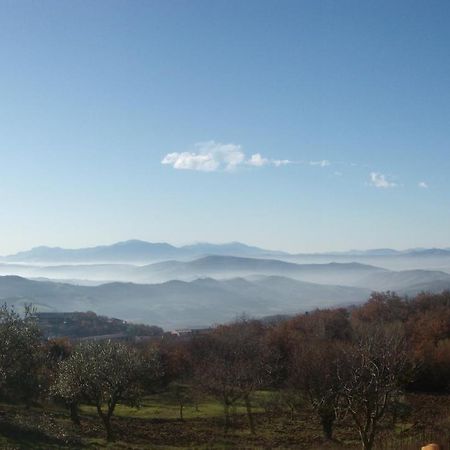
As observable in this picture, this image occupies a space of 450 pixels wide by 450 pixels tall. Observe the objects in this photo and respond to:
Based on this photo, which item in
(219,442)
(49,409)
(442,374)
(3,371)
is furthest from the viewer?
(442,374)

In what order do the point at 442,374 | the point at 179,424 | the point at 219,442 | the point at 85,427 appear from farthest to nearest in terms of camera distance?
the point at 442,374 < the point at 179,424 < the point at 85,427 < the point at 219,442

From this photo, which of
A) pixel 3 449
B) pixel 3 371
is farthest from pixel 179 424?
pixel 3 449

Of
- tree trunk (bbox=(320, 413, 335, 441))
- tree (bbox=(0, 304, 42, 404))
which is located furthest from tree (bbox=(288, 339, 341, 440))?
tree (bbox=(0, 304, 42, 404))

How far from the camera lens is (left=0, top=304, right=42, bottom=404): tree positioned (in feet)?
85.9

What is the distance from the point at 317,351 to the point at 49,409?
881 inches

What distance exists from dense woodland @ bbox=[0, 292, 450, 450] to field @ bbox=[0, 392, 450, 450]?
13cm

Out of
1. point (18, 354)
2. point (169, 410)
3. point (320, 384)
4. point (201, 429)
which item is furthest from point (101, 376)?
point (169, 410)

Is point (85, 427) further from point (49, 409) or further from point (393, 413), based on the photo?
point (393, 413)

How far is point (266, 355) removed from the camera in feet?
189

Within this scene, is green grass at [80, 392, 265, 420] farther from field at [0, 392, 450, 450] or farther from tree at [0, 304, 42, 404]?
tree at [0, 304, 42, 404]

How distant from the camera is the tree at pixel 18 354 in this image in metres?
26.2

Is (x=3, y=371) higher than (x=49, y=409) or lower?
higher

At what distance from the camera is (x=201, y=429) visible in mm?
37531

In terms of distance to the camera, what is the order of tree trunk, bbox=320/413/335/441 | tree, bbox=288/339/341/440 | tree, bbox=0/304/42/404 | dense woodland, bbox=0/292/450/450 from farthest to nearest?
tree trunk, bbox=320/413/335/441, tree, bbox=288/339/341/440, tree, bbox=0/304/42/404, dense woodland, bbox=0/292/450/450
